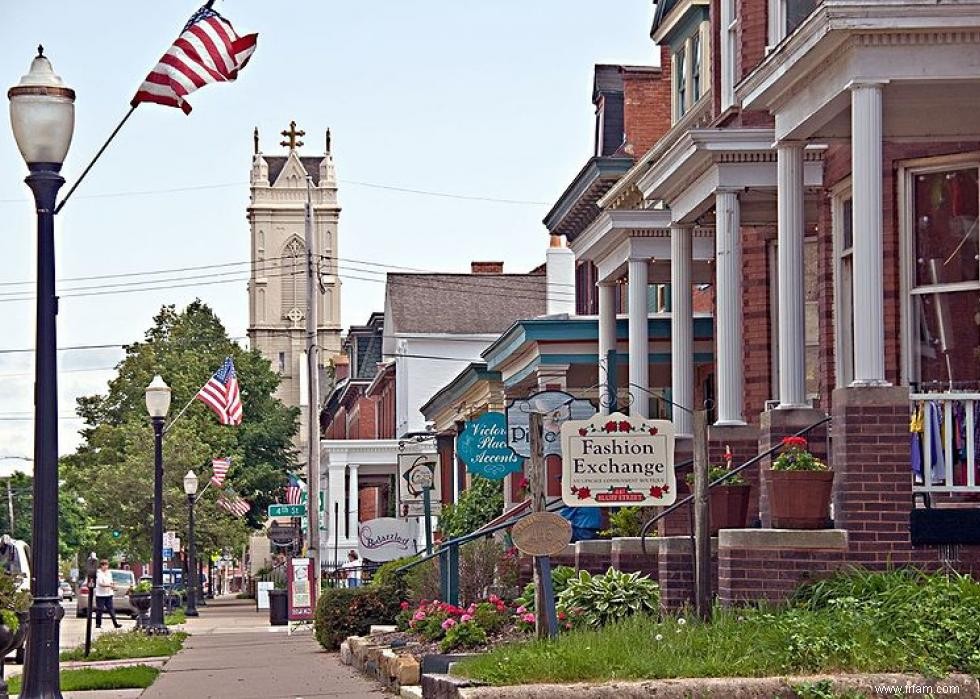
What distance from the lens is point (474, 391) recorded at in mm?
38969

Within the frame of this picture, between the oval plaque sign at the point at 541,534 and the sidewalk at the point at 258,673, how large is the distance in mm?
3459

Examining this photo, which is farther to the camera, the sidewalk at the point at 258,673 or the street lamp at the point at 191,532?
the street lamp at the point at 191,532

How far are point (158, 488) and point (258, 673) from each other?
10.6m

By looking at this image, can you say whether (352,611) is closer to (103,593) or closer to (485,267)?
(103,593)

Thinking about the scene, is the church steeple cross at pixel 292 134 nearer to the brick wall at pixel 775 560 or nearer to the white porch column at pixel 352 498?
the white porch column at pixel 352 498

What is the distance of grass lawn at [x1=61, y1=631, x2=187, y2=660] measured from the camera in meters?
25.2

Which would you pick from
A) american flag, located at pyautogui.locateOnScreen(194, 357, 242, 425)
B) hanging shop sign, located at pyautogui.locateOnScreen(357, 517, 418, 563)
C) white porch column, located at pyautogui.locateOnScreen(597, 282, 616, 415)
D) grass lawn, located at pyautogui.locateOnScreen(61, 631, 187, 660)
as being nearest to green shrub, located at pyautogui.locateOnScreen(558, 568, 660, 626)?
white porch column, located at pyautogui.locateOnScreen(597, 282, 616, 415)

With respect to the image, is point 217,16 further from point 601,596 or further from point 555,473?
point 555,473

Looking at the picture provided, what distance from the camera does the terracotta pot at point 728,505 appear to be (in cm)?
1577

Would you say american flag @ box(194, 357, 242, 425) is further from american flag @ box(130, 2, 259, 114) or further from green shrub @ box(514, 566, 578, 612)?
american flag @ box(130, 2, 259, 114)

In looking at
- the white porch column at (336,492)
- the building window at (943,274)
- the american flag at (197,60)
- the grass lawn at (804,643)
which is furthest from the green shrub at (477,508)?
the white porch column at (336,492)

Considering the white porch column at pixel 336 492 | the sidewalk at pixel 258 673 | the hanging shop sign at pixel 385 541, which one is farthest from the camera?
the white porch column at pixel 336 492

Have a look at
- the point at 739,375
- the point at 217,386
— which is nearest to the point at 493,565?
the point at 739,375

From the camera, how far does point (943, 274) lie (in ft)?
53.2
